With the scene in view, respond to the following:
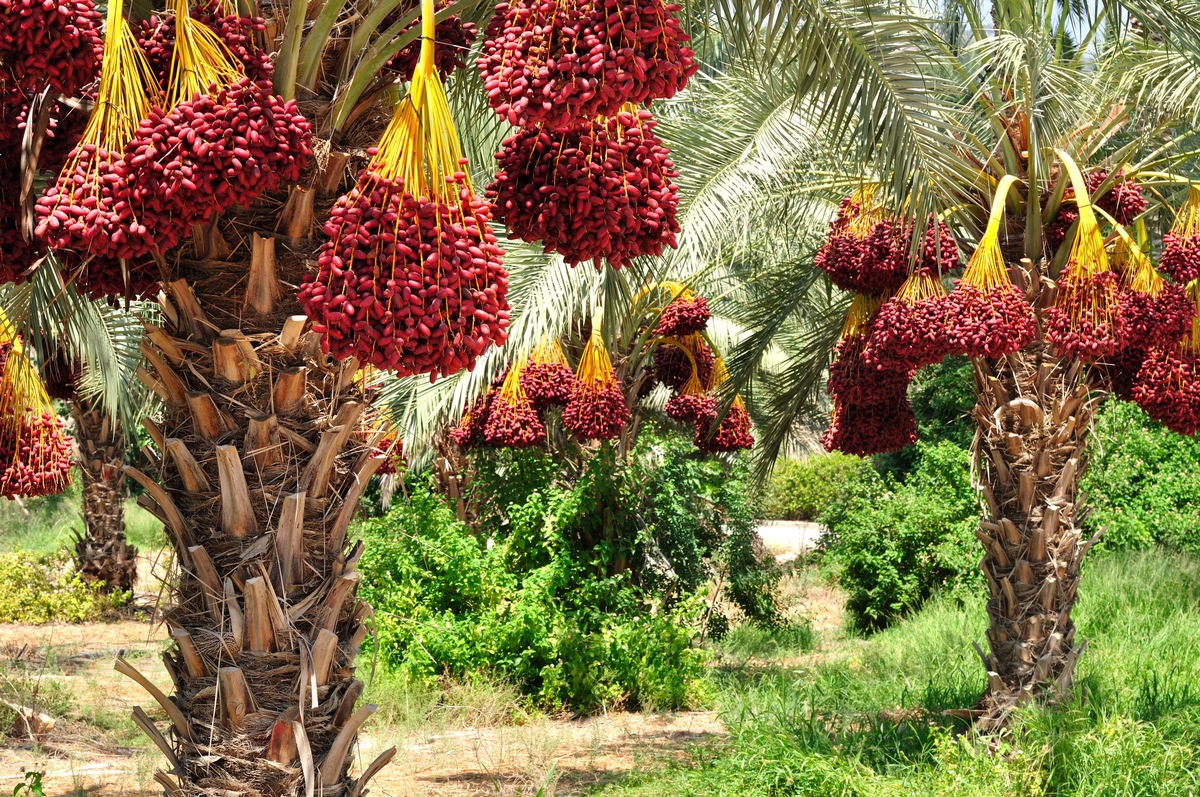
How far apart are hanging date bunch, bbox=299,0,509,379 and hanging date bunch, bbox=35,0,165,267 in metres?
0.37

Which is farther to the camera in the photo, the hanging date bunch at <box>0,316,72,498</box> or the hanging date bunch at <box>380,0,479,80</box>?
the hanging date bunch at <box>0,316,72,498</box>

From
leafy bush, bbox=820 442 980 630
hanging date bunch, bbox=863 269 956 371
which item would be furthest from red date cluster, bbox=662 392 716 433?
hanging date bunch, bbox=863 269 956 371

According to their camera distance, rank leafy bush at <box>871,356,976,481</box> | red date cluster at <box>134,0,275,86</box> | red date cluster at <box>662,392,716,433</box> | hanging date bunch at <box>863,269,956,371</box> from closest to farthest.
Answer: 1. red date cluster at <box>134,0,275,86</box>
2. hanging date bunch at <box>863,269,956,371</box>
3. red date cluster at <box>662,392,716,433</box>
4. leafy bush at <box>871,356,976,481</box>

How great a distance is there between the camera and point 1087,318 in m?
5.32

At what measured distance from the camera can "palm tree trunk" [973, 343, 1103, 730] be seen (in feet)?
20.3

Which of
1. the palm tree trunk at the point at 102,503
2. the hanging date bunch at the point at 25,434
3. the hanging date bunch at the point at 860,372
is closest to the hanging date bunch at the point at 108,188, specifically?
the hanging date bunch at the point at 25,434

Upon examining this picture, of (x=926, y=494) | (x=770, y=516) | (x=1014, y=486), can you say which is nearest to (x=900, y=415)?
(x=1014, y=486)

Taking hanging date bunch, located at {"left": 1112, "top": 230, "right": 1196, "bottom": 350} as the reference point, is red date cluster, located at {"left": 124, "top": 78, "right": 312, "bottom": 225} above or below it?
above

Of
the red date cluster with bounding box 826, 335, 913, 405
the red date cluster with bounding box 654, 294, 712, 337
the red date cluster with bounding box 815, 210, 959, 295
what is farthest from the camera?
the red date cluster with bounding box 654, 294, 712, 337

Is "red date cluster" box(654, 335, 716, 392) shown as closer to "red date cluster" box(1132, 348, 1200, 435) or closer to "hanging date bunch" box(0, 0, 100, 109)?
"red date cluster" box(1132, 348, 1200, 435)

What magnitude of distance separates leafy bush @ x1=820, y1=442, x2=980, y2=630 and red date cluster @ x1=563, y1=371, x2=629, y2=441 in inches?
205

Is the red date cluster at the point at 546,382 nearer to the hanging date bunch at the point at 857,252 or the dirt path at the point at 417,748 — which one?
the dirt path at the point at 417,748

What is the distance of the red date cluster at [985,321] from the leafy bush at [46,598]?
1065 cm

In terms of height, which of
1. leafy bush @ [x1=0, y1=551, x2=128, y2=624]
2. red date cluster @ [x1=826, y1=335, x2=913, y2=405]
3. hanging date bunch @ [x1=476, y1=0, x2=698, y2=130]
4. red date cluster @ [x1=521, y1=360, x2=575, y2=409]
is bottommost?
leafy bush @ [x1=0, y1=551, x2=128, y2=624]
